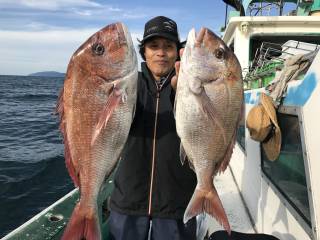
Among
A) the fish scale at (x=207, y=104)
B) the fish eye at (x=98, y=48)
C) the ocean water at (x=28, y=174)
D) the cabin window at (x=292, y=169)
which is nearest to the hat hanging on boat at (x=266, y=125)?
the cabin window at (x=292, y=169)

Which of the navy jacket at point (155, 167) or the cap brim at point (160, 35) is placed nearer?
the cap brim at point (160, 35)

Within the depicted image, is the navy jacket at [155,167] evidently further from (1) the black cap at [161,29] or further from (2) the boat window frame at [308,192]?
(2) the boat window frame at [308,192]

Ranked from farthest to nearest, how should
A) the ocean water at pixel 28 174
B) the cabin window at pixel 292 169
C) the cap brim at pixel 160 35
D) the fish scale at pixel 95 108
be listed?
1. the ocean water at pixel 28 174
2. the cabin window at pixel 292 169
3. the cap brim at pixel 160 35
4. the fish scale at pixel 95 108

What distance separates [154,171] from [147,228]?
471mm

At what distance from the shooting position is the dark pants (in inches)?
125

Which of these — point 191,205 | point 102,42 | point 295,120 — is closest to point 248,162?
point 295,120

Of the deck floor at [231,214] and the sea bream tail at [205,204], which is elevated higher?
the sea bream tail at [205,204]

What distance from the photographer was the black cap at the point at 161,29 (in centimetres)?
297

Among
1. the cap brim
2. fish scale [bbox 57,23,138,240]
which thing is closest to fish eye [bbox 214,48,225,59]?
the cap brim

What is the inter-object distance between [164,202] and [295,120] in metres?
1.46

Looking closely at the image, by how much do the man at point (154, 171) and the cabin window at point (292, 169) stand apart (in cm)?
99

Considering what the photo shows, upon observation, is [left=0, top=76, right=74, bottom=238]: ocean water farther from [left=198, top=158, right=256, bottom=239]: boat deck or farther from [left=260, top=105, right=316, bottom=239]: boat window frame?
[left=260, top=105, right=316, bottom=239]: boat window frame

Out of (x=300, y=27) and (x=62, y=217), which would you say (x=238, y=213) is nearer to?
(x=62, y=217)

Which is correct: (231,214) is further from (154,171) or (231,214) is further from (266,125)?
(154,171)
